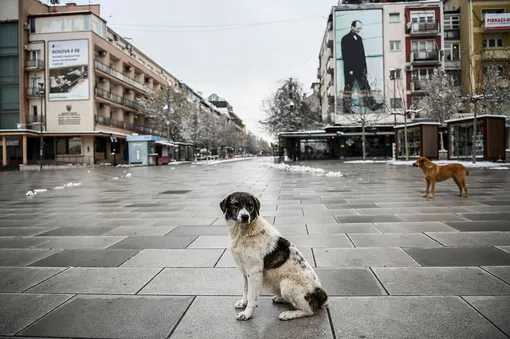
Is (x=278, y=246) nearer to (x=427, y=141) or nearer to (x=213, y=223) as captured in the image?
(x=213, y=223)

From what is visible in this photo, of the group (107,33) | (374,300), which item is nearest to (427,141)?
(374,300)

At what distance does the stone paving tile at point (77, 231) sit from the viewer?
18.8 ft

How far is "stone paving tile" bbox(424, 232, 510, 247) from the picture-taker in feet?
15.0

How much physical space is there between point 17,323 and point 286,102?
162 feet

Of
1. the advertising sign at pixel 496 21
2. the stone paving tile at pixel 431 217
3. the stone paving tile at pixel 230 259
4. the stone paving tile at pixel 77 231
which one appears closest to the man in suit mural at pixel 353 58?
the advertising sign at pixel 496 21

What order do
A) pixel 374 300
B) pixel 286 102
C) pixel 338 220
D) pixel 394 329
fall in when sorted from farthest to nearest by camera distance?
1. pixel 286 102
2. pixel 338 220
3. pixel 374 300
4. pixel 394 329

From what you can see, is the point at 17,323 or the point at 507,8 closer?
the point at 17,323

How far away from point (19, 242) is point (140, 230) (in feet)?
5.65

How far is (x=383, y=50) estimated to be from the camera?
154ft

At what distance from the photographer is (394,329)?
2418 mm

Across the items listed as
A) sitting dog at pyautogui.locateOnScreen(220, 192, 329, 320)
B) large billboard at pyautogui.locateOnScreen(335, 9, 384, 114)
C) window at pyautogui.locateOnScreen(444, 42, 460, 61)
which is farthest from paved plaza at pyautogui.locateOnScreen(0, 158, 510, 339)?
window at pyautogui.locateOnScreen(444, 42, 460, 61)

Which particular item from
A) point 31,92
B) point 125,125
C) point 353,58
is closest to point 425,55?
point 353,58

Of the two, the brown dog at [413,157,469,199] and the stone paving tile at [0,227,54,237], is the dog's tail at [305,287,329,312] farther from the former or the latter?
the brown dog at [413,157,469,199]

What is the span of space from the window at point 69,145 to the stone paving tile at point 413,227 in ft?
155
